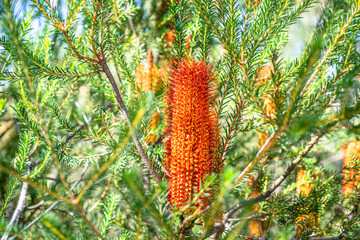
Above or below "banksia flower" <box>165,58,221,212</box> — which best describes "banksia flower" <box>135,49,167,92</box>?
above

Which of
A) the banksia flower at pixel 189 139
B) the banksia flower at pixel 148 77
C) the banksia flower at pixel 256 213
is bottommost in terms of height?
the banksia flower at pixel 256 213

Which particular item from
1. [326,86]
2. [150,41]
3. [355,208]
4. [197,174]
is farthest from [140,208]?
[150,41]

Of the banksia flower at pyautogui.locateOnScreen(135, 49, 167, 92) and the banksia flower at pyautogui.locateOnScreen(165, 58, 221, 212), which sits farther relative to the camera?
the banksia flower at pyautogui.locateOnScreen(135, 49, 167, 92)

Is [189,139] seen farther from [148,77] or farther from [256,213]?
[256,213]

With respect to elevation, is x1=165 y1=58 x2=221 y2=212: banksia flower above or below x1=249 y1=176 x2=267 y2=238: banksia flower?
above

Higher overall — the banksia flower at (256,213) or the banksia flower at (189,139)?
the banksia flower at (189,139)

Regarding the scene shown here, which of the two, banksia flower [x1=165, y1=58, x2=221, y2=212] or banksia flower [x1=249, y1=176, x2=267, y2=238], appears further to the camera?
banksia flower [x1=249, y1=176, x2=267, y2=238]

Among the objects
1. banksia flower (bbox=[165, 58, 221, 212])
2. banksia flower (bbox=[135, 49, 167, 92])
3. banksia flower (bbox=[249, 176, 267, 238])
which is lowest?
banksia flower (bbox=[249, 176, 267, 238])

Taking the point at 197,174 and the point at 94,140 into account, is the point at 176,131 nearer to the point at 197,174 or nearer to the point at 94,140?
the point at 197,174

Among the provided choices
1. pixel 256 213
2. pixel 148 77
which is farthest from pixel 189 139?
pixel 256 213

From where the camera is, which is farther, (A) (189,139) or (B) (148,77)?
(B) (148,77)

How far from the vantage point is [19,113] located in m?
0.60

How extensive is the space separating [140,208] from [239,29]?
0.38 meters

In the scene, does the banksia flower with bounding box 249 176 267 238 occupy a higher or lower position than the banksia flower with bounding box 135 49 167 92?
lower
